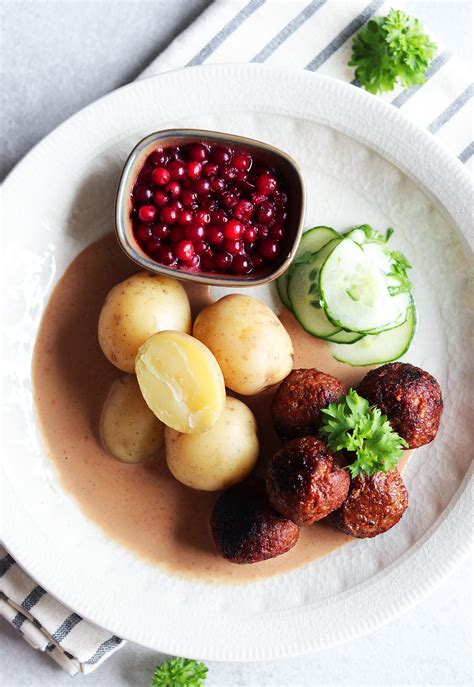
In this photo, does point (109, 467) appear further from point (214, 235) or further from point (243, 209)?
point (243, 209)

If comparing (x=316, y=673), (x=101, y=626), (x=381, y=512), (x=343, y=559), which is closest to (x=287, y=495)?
(x=381, y=512)

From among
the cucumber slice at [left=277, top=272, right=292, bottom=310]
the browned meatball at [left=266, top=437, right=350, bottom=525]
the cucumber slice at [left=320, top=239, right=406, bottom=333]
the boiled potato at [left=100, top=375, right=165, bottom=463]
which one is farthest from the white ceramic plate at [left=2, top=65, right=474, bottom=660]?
the browned meatball at [left=266, top=437, right=350, bottom=525]

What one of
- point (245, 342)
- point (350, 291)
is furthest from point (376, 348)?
point (245, 342)

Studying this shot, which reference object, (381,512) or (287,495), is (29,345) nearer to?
(287,495)

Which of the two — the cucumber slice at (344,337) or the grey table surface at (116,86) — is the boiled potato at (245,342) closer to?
the cucumber slice at (344,337)

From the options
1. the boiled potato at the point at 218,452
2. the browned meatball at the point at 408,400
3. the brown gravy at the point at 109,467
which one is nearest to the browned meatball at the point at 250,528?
the boiled potato at the point at 218,452

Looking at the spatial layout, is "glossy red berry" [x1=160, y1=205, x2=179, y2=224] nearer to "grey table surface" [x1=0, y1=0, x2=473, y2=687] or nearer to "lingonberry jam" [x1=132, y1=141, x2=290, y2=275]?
"lingonberry jam" [x1=132, y1=141, x2=290, y2=275]
